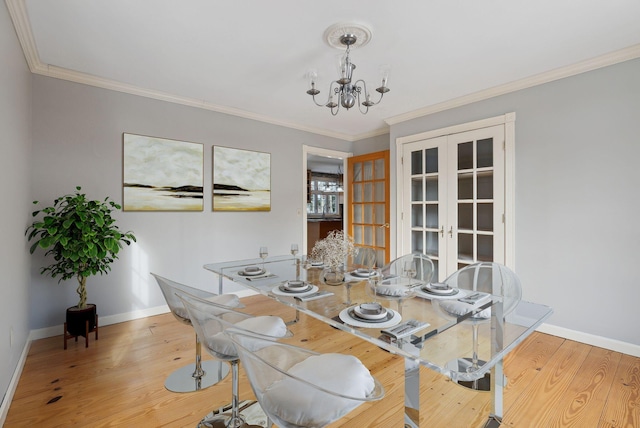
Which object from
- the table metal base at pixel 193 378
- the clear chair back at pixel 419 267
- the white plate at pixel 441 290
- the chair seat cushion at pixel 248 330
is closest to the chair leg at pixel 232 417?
the chair seat cushion at pixel 248 330

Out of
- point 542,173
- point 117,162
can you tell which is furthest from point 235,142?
point 542,173

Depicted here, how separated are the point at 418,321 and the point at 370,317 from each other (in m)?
→ 0.22

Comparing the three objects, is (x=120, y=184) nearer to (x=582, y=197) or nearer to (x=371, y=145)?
(x=371, y=145)

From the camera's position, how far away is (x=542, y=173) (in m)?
2.90

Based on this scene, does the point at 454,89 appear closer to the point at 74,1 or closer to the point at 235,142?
the point at 235,142

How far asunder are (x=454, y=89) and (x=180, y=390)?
3699 mm

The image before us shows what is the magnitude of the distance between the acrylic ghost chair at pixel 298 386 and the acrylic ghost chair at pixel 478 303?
311 millimetres

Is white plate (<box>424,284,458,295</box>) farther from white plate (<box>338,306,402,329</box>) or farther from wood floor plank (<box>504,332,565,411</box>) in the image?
wood floor plank (<box>504,332,565,411</box>)

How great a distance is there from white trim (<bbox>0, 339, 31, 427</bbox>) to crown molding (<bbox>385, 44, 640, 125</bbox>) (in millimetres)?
4479

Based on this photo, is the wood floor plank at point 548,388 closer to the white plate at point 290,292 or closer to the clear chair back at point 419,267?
the clear chair back at point 419,267

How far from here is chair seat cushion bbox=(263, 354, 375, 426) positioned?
988mm

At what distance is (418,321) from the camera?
53.9 inches

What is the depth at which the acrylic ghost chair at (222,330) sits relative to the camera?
1.43m

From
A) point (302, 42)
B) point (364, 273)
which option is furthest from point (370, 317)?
point (302, 42)
